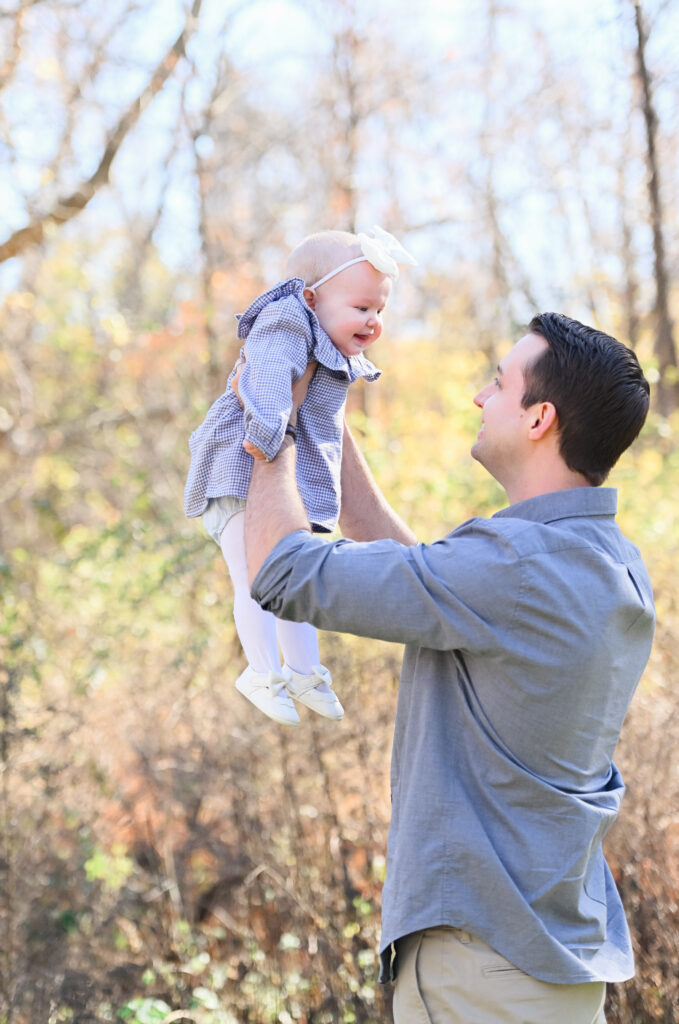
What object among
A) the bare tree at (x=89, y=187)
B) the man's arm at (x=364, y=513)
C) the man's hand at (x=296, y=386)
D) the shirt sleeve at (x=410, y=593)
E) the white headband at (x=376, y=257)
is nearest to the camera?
the shirt sleeve at (x=410, y=593)

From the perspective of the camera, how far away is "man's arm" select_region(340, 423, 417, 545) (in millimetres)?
2229

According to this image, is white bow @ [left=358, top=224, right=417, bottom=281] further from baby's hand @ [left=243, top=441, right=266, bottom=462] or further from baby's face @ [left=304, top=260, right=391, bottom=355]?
baby's hand @ [left=243, top=441, right=266, bottom=462]

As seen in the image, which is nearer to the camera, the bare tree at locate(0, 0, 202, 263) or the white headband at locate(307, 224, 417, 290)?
the white headband at locate(307, 224, 417, 290)

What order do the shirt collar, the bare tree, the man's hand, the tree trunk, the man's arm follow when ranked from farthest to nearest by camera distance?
1. the tree trunk
2. the bare tree
3. the man's arm
4. the man's hand
5. the shirt collar

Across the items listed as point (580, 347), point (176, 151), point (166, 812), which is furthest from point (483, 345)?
point (580, 347)

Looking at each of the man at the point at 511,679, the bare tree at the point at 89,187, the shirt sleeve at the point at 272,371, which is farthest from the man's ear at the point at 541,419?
the bare tree at the point at 89,187

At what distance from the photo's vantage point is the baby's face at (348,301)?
209 centimetres

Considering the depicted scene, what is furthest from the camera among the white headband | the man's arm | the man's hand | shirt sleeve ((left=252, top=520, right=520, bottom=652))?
the man's arm

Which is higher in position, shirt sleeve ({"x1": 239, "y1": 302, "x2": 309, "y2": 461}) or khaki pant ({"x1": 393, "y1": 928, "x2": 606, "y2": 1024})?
shirt sleeve ({"x1": 239, "y1": 302, "x2": 309, "y2": 461})

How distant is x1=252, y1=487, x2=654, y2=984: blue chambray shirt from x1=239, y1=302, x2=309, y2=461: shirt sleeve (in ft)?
0.70

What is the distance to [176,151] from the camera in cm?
1128

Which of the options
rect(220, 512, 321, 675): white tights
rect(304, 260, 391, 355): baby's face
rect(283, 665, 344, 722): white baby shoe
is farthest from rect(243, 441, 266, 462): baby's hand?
rect(283, 665, 344, 722): white baby shoe

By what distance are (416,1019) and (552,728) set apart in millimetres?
563

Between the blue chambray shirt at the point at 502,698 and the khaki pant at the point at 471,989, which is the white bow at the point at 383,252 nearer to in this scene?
the blue chambray shirt at the point at 502,698
